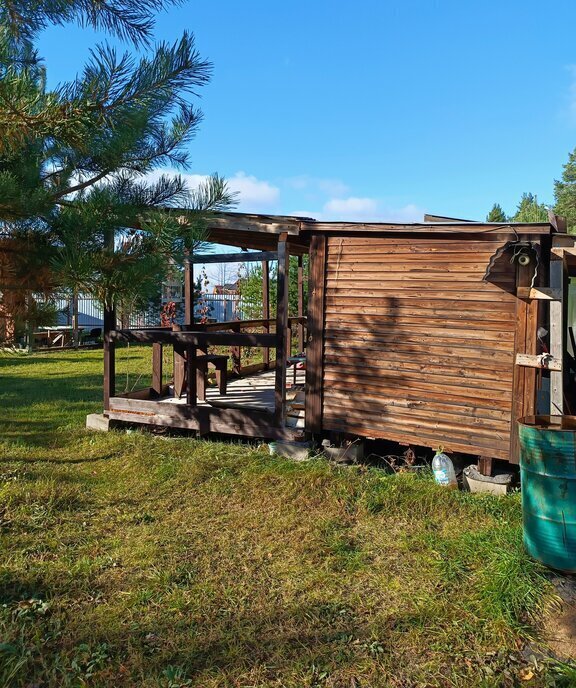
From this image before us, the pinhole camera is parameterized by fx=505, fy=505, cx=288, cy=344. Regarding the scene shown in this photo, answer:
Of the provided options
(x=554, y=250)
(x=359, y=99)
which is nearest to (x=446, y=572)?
(x=554, y=250)

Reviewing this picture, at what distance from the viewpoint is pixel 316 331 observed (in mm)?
5562

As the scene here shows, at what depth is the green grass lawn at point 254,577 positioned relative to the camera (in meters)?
2.41

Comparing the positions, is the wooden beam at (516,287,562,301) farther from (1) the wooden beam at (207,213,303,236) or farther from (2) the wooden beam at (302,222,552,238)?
(1) the wooden beam at (207,213,303,236)

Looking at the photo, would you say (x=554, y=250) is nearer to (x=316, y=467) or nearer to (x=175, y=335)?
(x=316, y=467)

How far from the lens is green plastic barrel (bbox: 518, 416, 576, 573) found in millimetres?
3002

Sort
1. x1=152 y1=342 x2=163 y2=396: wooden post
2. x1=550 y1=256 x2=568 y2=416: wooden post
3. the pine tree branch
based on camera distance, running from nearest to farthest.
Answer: the pine tree branch
x1=550 y1=256 x2=568 y2=416: wooden post
x1=152 y1=342 x2=163 y2=396: wooden post

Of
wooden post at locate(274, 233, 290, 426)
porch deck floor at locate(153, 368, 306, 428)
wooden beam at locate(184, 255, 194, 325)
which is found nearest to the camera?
wooden post at locate(274, 233, 290, 426)

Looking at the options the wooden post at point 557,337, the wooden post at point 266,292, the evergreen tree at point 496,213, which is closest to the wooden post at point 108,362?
the wooden post at point 266,292

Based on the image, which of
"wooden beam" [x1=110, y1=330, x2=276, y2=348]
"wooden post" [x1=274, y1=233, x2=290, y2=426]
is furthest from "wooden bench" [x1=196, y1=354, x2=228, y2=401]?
"wooden post" [x1=274, y1=233, x2=290, y2=426]

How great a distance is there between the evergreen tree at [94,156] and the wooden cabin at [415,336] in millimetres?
2348

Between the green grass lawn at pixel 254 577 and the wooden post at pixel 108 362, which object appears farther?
the wooden post at pixel 108 362

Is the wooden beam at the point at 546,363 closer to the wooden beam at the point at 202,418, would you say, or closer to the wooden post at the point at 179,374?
the wooden beam at the point at 202,418

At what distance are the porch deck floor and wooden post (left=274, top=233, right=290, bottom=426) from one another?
0.95 feet

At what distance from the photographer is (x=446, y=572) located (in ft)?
10.4
